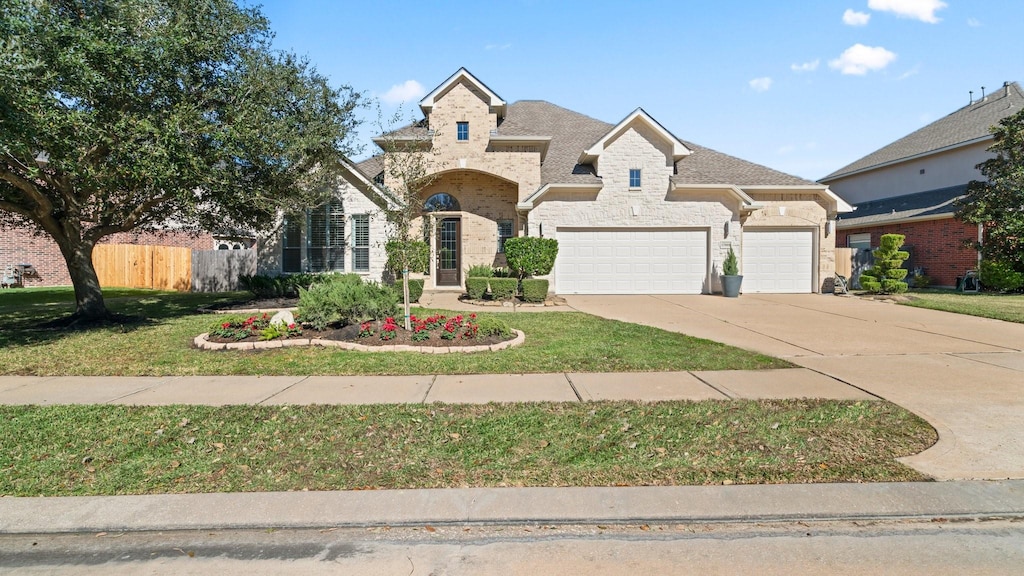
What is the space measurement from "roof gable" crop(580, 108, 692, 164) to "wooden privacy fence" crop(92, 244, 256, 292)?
14.3m

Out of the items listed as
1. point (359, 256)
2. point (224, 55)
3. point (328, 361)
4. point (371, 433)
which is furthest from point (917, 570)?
point (359, 256)

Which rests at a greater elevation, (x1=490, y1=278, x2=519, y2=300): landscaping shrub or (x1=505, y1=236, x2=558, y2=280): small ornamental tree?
(x1=505, y1=236, x2=558, y2=280): small ornamental tree

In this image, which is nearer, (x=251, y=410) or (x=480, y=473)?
(x=480, y=473)

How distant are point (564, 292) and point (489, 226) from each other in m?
3.88

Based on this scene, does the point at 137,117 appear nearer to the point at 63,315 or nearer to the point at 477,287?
the point at 63,315

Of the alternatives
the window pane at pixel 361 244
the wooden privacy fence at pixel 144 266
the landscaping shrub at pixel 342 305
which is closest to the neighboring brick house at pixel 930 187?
the landscaping shrub at pixel 342 305

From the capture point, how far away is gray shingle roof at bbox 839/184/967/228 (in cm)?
2205

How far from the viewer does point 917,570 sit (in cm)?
285

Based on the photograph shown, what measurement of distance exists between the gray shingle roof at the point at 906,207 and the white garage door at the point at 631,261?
11689 mm

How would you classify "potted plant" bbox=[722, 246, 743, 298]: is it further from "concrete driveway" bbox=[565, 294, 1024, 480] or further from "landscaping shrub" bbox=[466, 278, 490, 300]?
"landscaping shrub" bbox=[466, 278, 490, 300]

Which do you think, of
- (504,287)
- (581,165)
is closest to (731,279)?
(581,165)

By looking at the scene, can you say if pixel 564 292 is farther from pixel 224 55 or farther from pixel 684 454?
pixel 684 454

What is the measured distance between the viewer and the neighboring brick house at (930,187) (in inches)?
845

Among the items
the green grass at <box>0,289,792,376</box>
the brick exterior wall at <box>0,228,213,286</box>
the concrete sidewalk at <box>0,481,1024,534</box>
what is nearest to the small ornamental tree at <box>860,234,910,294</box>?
the green grass at <box>0,289,792,376</box>
